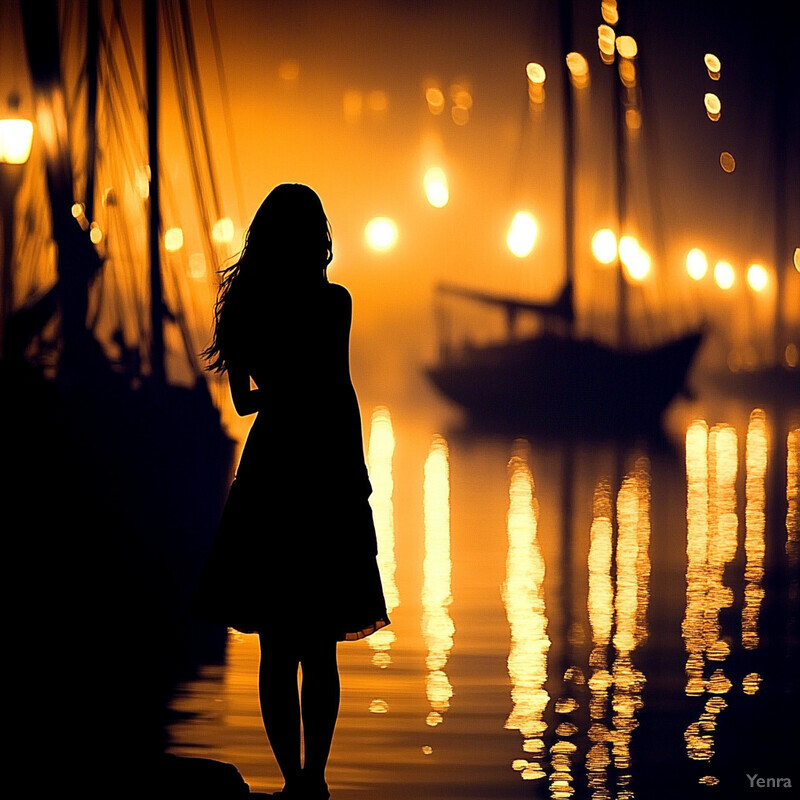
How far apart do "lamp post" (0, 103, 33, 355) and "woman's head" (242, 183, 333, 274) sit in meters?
8.50

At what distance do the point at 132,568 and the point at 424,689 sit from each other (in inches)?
100

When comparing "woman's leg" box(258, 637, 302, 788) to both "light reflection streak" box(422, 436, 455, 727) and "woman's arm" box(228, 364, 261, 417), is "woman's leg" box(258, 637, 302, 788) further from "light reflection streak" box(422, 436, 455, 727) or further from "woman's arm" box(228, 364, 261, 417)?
"light reflection streak" box(422, 436, 455, 727)

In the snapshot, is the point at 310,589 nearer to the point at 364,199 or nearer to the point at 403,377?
the point at 364,199

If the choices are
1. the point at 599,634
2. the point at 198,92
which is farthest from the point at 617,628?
the point at 198,92

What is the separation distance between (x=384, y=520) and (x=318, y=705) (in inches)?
202

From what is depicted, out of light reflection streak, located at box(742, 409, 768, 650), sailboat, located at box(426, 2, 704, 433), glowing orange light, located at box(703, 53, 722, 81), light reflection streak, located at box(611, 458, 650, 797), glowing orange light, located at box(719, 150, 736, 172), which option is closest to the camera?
light reflection streak, located at box(611, 458, 650, 797)

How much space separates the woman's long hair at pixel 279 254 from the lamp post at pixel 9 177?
8.49m

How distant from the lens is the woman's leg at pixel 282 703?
2643 millimetres

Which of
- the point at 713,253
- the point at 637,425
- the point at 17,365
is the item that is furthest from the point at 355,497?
the point at 713,253

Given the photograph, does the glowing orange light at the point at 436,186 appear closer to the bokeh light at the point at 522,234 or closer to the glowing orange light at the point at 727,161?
the bokeh light at the point at 522,234

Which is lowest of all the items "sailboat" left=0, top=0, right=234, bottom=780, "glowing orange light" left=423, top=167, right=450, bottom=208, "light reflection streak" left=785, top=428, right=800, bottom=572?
Answer: "light reflection streak" left=785, top=428, right=800, bottom=572

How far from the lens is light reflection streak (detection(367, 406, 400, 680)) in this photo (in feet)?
15.4

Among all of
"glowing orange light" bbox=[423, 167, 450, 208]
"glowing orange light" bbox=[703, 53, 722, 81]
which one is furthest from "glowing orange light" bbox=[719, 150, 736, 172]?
"glowing orange light" bbox=[423, 167, 450, 208]

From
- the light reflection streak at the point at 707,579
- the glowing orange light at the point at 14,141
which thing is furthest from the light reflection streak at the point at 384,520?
the glowing orange light at the point at 14,141
